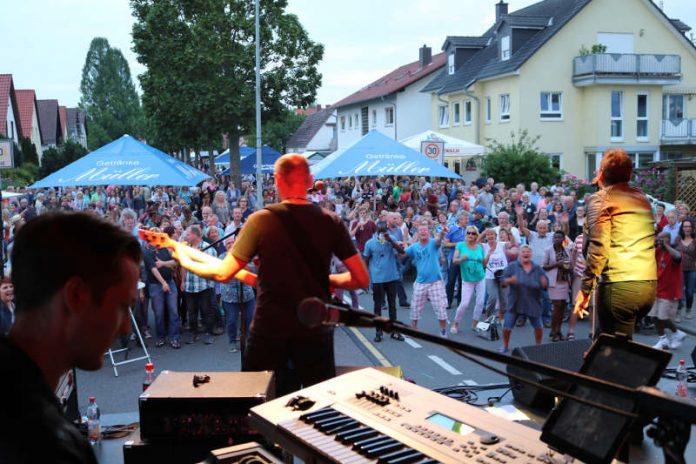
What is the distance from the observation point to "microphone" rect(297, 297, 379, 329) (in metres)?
1.90

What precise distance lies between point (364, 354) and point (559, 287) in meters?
3.22

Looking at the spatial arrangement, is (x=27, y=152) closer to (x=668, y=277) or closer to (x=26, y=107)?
(x=26, y=107)

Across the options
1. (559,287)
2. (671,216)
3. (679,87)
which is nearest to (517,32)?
(679,87)

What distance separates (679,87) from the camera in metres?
36.5

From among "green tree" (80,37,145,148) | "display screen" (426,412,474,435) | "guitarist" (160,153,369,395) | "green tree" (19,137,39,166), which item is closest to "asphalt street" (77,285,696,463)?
"guitarist" (160,153,369,395)

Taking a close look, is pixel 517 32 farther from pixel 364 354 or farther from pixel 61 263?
pixel 61 263

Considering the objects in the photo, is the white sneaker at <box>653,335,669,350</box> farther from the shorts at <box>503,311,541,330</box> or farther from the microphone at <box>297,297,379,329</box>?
the microphone at <box>297,297,379,329</box>

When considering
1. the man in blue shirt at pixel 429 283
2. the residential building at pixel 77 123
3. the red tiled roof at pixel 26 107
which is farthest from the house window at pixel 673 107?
the residential building at pixel 77 123

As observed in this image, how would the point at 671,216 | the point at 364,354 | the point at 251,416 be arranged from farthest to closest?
the point at 671,216
the point at 364,354
the point at 251,416

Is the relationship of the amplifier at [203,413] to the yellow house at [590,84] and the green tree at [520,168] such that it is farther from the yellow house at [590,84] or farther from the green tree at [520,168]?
the yellow house at [590,84]

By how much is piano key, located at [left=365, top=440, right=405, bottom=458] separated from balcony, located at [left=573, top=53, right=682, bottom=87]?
34138mm

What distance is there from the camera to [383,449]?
2.97 metres

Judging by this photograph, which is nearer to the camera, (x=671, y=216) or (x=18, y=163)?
(x=671, y=216)

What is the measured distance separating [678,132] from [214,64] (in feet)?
76.7
